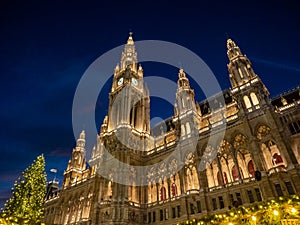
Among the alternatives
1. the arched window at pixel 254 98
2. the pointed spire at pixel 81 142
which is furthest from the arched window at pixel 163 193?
the pointed spire at pixel 81 142

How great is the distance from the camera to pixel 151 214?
36.2 meters

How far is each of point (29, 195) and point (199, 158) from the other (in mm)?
24398

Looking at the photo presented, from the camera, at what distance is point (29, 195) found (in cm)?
2688

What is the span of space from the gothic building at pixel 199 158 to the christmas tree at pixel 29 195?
1189cm

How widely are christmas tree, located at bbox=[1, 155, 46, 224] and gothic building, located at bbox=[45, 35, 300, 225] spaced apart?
468 inches

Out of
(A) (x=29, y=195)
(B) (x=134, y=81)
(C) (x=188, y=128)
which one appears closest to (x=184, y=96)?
(C) (x=188, y=128)

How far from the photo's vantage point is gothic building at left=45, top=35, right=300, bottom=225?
1126 inches

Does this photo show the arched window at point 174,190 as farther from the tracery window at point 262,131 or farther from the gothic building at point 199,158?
the tracery window at point 262,131

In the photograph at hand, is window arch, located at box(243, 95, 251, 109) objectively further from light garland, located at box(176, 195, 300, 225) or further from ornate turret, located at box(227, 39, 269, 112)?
light garland, located at box(176, 195, 300, 225)

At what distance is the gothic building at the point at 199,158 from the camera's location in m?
28.6

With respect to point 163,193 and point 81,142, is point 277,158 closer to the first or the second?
point 163,193

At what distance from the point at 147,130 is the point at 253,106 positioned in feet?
80.7

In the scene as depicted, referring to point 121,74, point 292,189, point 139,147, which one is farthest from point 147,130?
point 292,189

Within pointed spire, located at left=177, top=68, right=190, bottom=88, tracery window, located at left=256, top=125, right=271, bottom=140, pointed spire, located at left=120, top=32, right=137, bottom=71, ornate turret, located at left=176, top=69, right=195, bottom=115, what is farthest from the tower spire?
pointed spire, located at left=120, top=32, right=137, bottom=71
